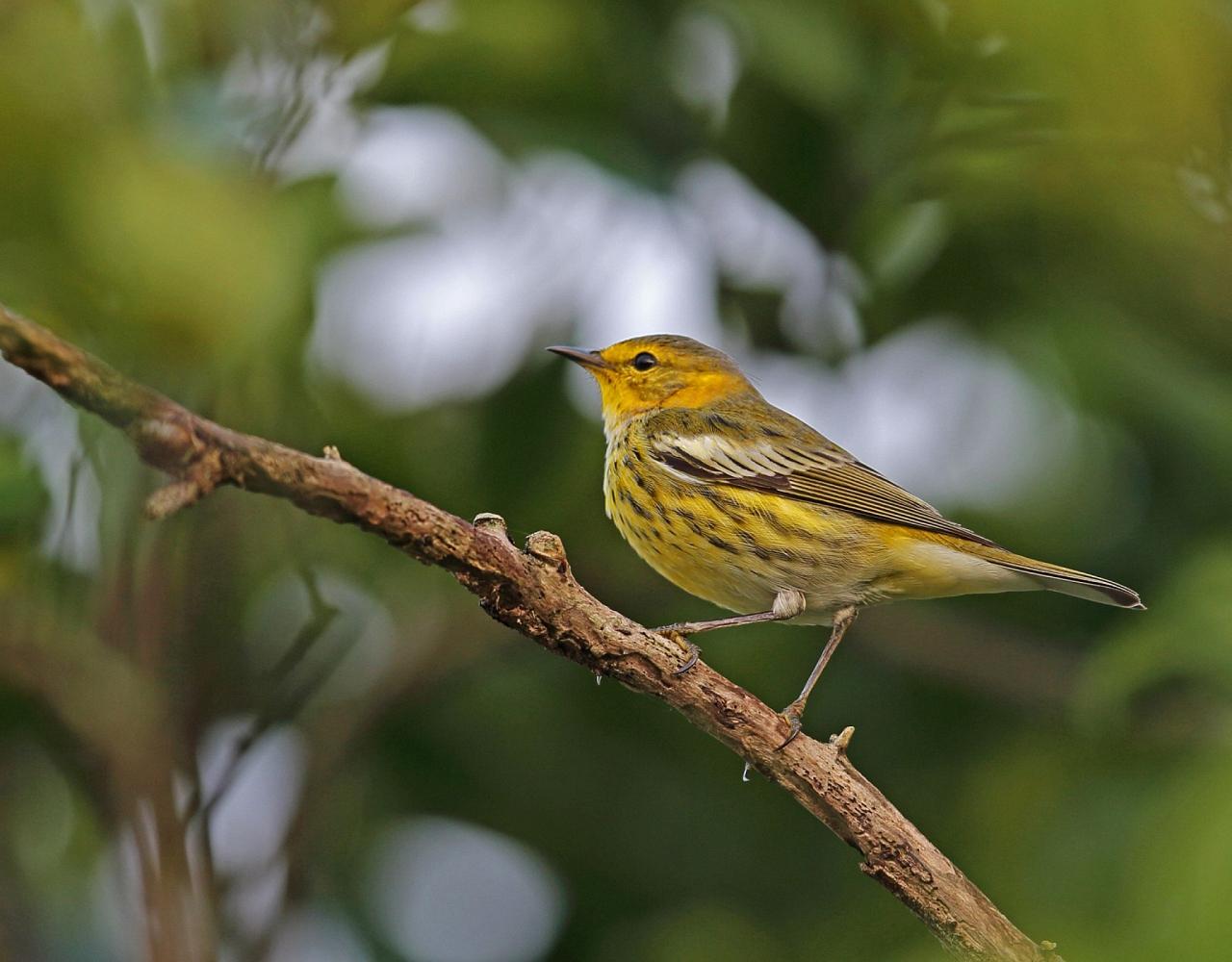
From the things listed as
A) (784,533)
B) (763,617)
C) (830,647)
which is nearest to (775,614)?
(763,617)

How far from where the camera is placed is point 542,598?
2701mm

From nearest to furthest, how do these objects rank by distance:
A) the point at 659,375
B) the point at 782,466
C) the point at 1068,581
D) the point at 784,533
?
the point at 1068,581 → the point at 784,533 → the point at 782,466 → the point at 659,375

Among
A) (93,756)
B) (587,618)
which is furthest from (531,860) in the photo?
(587,618)

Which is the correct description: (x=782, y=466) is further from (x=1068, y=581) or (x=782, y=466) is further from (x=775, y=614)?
(x=1068, y=581)

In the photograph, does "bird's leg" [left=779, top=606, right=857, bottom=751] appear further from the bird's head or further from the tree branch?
the bird's head

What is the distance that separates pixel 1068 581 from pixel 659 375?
83.2 inches

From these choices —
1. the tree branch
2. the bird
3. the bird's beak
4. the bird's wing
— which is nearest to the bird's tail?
the bird

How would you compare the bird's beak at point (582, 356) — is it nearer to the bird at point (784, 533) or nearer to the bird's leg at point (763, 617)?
the bird at point (784, 533)

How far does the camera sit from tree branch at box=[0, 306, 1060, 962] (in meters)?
1.88

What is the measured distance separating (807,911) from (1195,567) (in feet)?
5.30

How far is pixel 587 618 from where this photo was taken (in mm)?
2775

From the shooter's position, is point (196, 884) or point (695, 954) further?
point (695, 954)

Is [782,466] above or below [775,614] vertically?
above

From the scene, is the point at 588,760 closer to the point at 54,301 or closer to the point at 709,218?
the point at 709,218
